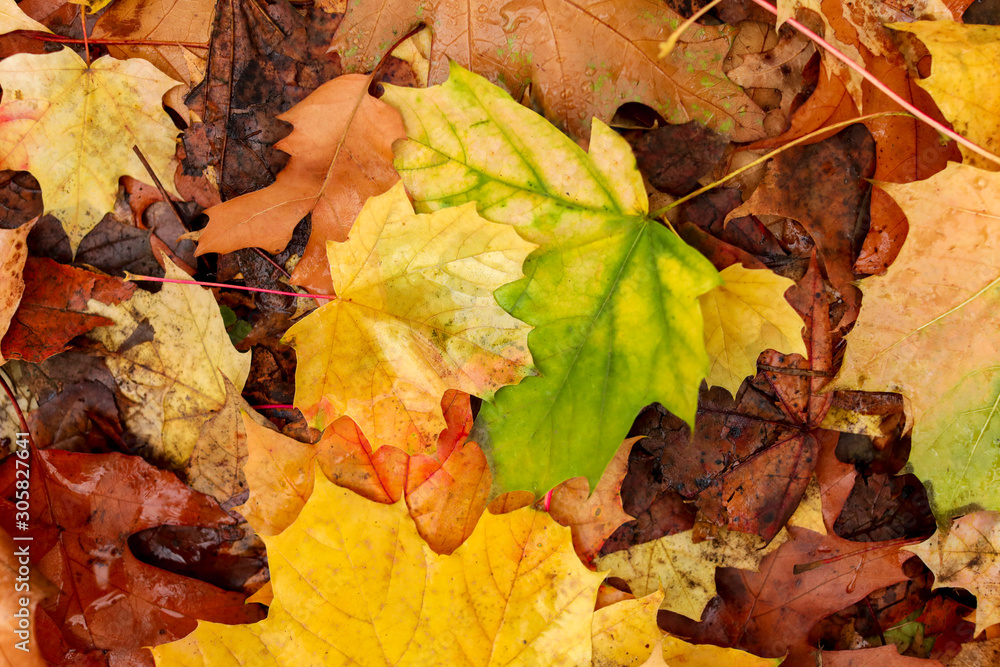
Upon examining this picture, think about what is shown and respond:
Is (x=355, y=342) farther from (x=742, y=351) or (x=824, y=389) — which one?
(x=824, y=389)

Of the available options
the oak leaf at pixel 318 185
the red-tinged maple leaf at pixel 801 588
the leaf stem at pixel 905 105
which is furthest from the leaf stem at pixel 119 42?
the red-tinged maple leaf at pixel 801 588

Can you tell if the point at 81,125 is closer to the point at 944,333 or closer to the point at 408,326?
the point at 408,326

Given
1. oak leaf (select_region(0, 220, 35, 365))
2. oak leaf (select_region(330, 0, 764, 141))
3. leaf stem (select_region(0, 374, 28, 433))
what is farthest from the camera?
leaf stem (select_region(0, 374, 28, 433))

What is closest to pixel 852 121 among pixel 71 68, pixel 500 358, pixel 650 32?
pixel 650 32

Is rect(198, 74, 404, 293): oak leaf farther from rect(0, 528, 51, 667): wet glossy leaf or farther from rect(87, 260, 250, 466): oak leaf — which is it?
rect(0, 528, 51, 667): wet glossy leaf

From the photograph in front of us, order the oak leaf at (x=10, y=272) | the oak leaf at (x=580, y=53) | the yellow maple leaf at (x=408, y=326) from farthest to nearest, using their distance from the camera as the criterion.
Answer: the oak leaf at (x=10, y=272)
the oak leaf at (x=580, y=53)
the yellow maple leaf at (x=408, y=326)

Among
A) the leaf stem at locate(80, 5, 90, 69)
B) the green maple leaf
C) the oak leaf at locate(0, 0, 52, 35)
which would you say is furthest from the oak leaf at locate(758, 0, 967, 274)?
the oak leaf at locate(0, 0, 52, 35)

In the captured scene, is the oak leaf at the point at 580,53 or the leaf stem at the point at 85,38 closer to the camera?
Result: the oak leaf at the point at 580,53

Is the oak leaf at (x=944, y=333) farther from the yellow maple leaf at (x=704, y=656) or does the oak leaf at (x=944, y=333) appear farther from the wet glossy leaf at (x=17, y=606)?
the wet glossy leaf at (x=17, y=606)

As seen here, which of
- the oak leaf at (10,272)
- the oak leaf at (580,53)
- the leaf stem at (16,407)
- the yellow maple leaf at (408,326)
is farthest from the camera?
the leaf stem at (16,407)
